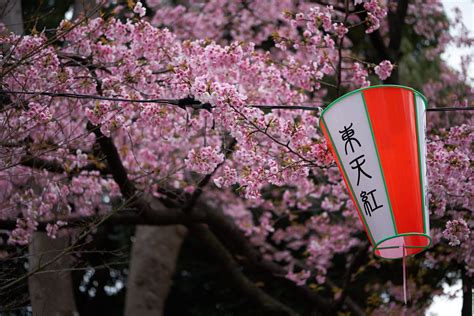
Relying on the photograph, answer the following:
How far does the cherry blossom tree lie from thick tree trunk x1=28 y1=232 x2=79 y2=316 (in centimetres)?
21

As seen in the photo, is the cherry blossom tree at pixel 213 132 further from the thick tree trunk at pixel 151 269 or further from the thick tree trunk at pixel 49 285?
the thick tree trunk at pixel 49 285

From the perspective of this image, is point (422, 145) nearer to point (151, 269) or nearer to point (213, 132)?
point (213, 132)

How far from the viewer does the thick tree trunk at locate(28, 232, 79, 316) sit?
5840 millimetres

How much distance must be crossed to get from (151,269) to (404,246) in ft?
15.2

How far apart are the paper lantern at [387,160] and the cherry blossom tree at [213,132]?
39 centimetres

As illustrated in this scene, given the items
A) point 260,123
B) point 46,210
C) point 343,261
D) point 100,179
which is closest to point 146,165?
point 100,179

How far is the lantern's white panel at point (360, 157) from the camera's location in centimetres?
321

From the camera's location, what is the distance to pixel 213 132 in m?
5.27

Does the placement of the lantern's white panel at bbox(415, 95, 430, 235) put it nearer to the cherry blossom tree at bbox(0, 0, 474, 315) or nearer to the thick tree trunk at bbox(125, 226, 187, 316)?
the cherry blossom tree at bbox(0, 0, 474, 315)

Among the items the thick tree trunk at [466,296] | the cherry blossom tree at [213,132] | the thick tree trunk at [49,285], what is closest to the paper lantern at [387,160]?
the cherry blossom tree at [213,132]

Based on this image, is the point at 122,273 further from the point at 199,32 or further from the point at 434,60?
the point at 434,60

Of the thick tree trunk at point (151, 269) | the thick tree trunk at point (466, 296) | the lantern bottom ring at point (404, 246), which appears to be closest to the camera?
the lantern bottom ring at point (404, 246)

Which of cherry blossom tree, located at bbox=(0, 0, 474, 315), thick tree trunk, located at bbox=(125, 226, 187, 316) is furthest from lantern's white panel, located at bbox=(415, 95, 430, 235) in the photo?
thick tree trunk, located at bbox=(125, 226, 187, 316)

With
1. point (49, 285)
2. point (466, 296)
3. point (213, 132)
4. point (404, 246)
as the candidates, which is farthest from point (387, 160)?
point (49, 285)
